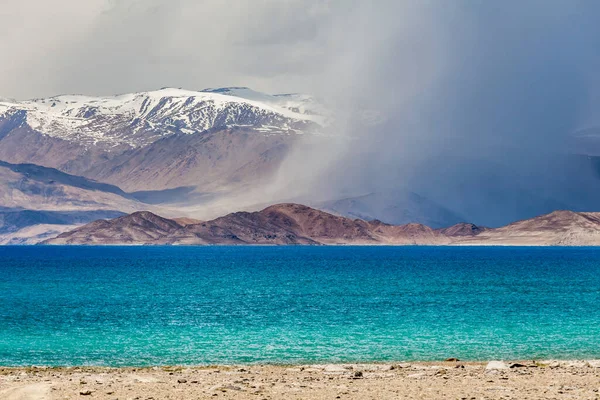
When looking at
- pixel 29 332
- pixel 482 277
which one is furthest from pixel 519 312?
pixel 482 277

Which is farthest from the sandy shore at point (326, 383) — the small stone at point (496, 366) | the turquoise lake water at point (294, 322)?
the turquoise lake water at point (294, 322)

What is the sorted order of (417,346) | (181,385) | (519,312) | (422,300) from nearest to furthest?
(181,385), (417,346), (519,312), (422,300)

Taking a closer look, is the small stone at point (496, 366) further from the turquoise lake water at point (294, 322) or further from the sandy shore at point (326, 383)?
the turquoise lake water at point (294, 322)

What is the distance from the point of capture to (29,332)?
54.6 m

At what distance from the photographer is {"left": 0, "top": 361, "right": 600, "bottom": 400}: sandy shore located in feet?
89.1

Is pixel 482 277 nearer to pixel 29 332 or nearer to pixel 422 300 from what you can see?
pixel 422 300

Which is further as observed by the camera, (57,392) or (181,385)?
(181,385)

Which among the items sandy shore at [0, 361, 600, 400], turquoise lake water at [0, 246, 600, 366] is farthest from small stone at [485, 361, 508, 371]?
turquoise lake water at [0, 246, 600, 366]

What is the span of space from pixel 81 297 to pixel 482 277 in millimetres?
59452

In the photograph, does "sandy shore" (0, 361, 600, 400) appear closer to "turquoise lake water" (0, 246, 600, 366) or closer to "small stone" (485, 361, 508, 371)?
"small stone" (485, 361, 508, 371)

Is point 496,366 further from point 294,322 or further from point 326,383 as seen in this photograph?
point 294,322

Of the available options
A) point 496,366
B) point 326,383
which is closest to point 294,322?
point 496,366

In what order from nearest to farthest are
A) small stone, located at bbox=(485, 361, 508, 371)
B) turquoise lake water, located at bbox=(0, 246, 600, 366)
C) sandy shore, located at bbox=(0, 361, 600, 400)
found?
sandy shore, located at bbox=(0, 361, 600, 400) → small stone, located at bbox=(485, 361, 508, 371) → turquoise lake water, located at bbox=(0, 246, 600, 366)

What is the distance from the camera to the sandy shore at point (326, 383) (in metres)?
27.2
